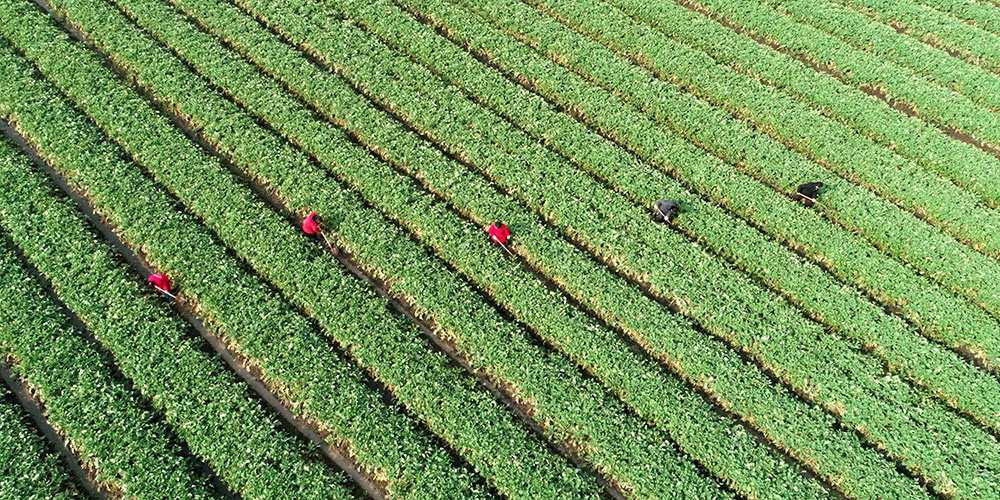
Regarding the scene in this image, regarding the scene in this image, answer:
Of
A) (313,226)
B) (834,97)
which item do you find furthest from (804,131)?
(313,226)

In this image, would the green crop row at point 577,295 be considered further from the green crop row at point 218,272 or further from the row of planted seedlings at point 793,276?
the green crop row at point 218,272

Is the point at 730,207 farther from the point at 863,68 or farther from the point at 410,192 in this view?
the point at 410,192

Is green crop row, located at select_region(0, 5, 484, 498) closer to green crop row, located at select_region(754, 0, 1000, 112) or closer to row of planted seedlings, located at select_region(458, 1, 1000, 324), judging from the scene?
row of planted seedlings, located at select_region(458, 1, 1000, 324)

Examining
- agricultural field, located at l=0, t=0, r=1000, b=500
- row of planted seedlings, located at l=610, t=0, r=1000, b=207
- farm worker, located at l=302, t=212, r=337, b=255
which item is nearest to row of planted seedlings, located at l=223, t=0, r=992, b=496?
agricultural field, located at l=0, t=0, r=1000, b=500

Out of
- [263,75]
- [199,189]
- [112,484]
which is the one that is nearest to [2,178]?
[199,189]

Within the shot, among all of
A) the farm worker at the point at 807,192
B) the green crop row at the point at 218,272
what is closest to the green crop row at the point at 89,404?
the green crop row at the point at 218,272

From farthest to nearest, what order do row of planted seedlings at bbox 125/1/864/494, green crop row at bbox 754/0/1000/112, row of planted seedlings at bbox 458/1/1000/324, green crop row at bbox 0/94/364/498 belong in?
green crop row at bbox 754/0/1000/112 < row of planted seedlings at bbox 458/1/1000/324 < row of planted seedlings at bbox 125/1/864/494 < green crop row at bbox 0/94/364/498

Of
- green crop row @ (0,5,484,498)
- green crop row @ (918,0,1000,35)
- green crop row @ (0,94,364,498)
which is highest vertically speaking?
green crop row @ (918,0,1000,35)

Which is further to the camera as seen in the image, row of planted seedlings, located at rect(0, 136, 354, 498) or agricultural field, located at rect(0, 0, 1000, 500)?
agricultural field, located at rect(0, 0, 1000, 500)
